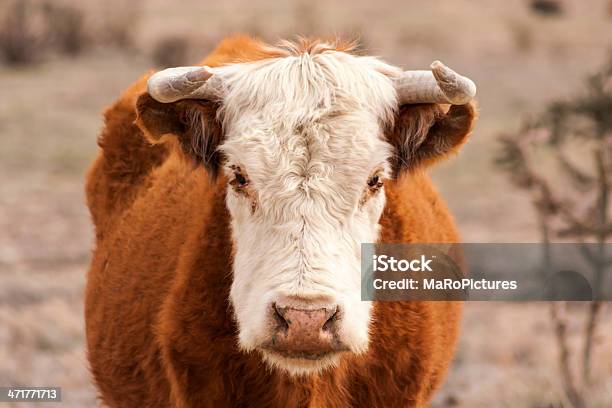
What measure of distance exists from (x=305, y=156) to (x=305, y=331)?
73cm

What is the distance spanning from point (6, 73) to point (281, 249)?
2225 cm

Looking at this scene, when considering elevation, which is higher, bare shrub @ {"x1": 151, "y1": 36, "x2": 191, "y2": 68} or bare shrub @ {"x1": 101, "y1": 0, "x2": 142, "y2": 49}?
bare shrub @ {"x1": 101, "y1": 0, "x2": 142, "y2": 49}

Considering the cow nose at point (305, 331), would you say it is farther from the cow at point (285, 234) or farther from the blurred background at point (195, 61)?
the blurred background at point (195, 61)

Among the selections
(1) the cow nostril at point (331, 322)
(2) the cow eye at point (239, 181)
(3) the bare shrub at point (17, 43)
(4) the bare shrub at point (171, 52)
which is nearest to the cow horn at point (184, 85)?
(2) the cow eye at point (239, 181)

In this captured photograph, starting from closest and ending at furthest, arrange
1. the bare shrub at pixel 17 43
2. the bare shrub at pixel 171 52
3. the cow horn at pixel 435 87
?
the cow horn at pixel 435 87, the bare shrub at pixel 17 43, the bare shrub at pixel 171 52

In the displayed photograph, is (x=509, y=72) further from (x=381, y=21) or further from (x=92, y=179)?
(x=92, y=179)

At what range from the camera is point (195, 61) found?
28438mm

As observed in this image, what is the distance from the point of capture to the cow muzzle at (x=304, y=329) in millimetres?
4102

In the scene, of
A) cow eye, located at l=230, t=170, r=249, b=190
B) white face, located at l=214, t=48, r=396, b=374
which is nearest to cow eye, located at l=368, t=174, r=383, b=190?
white face, located at l=214, t=48, r=396, b=374

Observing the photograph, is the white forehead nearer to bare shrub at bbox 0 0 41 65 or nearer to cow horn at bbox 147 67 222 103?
cow horn at bbox 147 67 222 103

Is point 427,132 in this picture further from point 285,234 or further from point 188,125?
point 188,125

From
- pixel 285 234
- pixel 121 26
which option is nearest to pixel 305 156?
pixel 285 234

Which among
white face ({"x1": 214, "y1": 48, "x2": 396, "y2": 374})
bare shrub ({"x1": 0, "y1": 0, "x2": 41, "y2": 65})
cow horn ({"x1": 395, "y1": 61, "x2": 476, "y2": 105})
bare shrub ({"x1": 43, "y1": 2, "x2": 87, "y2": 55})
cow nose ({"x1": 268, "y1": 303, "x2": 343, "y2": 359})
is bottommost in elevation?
cow nose ({"x1": 268, "y1": 303, "x2": 343, "y2": 359})

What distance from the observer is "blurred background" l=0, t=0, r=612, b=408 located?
10.3 metres
